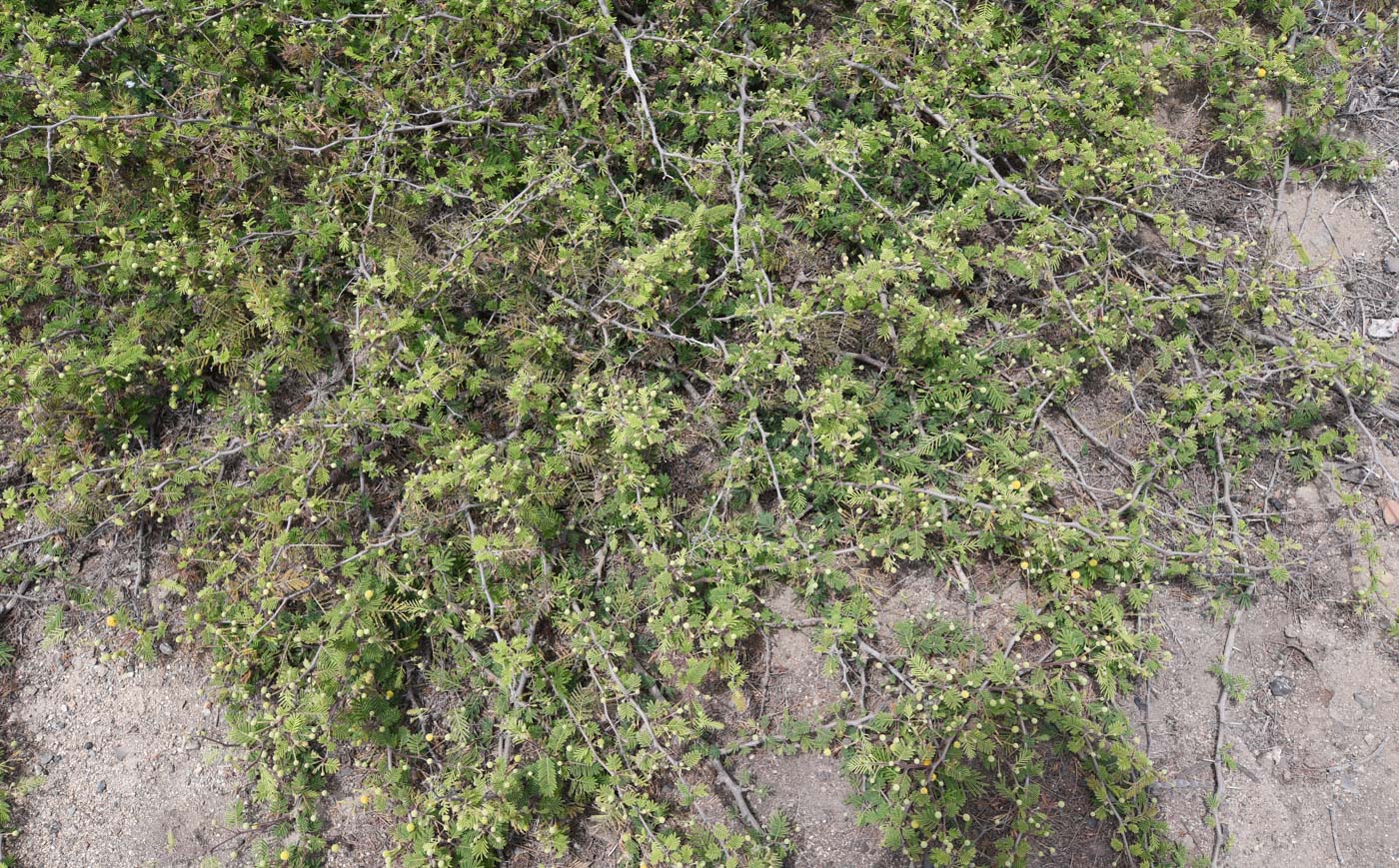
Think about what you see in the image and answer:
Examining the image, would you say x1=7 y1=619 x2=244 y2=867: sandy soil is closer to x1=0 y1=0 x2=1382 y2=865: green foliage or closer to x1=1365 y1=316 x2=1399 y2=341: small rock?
x1=0 y1=0 x2=1382 y2=865: green foliage

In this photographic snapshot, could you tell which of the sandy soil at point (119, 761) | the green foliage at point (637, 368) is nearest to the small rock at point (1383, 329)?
the green foliage at point (637, 368)

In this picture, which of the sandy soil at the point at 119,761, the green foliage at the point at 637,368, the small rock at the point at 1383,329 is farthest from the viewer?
the small rock at the point at 1383,329

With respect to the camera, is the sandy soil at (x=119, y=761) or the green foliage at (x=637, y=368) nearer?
the green foliage at (x=637, y=368)

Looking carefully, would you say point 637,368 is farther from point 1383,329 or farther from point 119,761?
point 1383,329

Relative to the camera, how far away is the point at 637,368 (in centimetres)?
420

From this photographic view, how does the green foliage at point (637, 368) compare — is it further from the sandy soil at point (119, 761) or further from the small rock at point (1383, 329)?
the small rock at point (1383, 329)

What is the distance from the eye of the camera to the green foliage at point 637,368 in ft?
12.1

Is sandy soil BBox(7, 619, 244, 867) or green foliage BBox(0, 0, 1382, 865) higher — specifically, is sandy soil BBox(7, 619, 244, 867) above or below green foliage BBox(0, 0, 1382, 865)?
below

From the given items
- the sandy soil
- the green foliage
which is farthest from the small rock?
the sandy soil

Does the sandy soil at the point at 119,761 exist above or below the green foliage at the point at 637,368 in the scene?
below

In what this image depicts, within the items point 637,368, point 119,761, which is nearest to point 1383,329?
point 637,368

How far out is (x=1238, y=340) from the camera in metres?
4.22

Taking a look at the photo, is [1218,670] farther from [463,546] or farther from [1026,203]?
[463,546]

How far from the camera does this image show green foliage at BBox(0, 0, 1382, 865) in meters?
3.70
